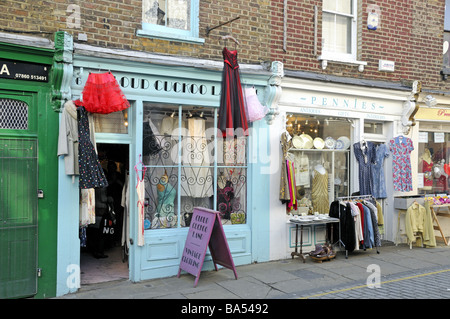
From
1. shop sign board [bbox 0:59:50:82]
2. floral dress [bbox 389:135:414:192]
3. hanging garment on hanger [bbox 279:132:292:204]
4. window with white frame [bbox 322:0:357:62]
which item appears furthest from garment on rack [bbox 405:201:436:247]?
shop sign board [bbox 0:59:50:82]

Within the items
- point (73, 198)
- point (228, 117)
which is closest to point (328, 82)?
point (228, 117)

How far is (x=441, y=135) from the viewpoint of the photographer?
11320mm

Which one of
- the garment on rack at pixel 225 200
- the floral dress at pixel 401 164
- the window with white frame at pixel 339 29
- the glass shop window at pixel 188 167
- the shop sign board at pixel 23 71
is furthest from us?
the floral dress at pixel 401 164

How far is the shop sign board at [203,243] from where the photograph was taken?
7.05 metres

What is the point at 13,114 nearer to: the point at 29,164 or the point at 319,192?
the point at 29,164

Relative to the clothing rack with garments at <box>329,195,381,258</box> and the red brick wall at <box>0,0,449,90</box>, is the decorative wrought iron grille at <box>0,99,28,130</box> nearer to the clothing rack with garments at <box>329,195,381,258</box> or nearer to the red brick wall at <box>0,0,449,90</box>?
the red brick wall at <box>0,0,449,90</box>

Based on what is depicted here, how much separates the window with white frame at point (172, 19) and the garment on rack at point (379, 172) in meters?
5.03

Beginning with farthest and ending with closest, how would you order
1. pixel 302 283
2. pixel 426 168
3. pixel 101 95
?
pixel 426 168 < pixel 302 283 < pixel 101 95

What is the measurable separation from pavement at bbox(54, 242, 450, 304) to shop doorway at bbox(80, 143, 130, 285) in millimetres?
736

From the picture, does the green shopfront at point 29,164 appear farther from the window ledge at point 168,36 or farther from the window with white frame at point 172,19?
the window with white frame at point 172,19

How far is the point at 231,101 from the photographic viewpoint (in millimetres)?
7406

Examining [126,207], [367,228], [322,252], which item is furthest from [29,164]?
[367,228]

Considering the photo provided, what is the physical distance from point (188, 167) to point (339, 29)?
502 centimetres

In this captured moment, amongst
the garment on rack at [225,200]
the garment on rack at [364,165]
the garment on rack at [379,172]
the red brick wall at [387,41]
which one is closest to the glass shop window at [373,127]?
the garment on rack at [379,172]
